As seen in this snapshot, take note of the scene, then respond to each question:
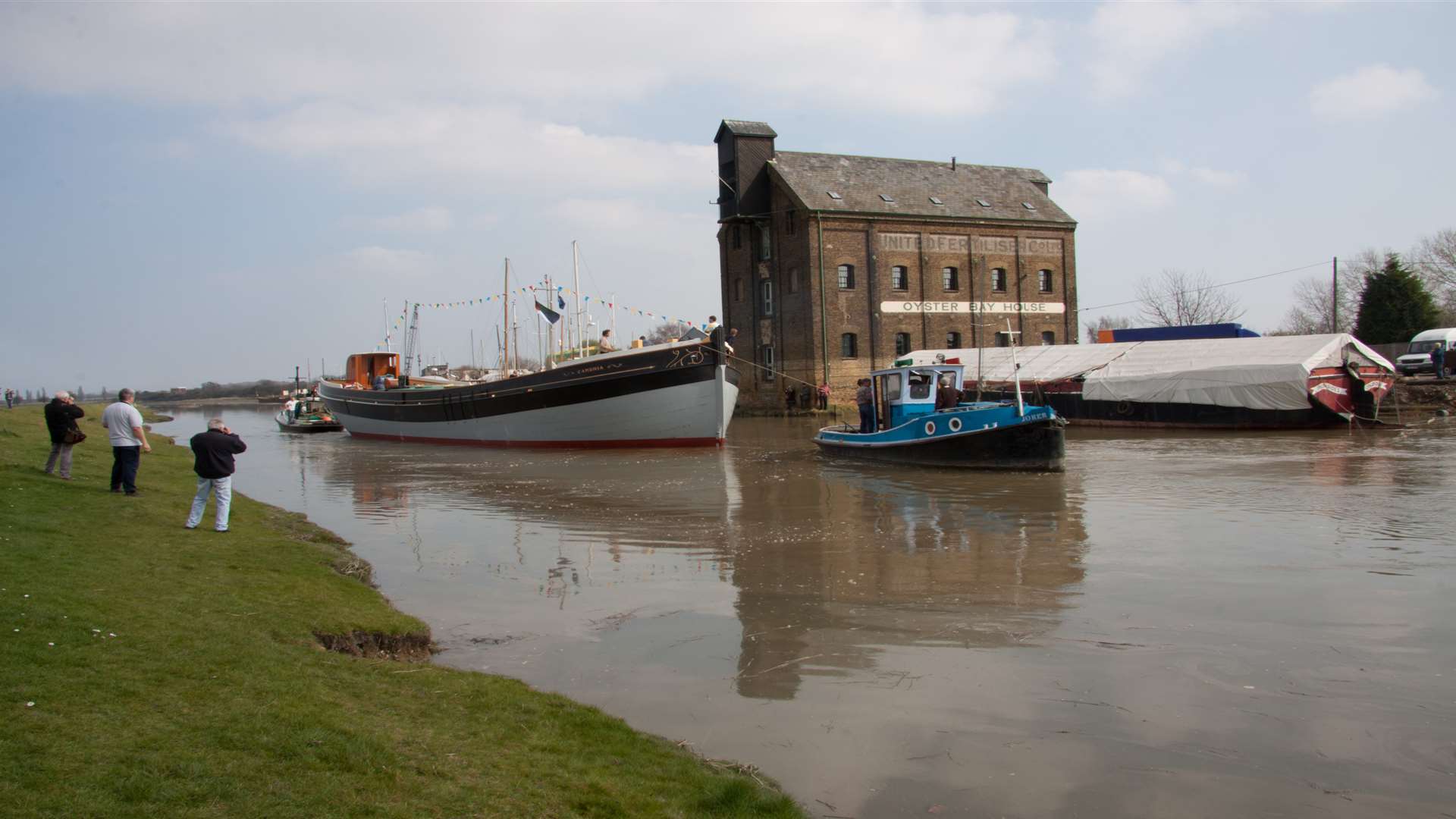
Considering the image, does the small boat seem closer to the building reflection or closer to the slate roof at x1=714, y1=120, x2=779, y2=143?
the slate roof at x1=714, y1=120, x2=779, y2=143

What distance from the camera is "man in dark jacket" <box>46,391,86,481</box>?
13930mm

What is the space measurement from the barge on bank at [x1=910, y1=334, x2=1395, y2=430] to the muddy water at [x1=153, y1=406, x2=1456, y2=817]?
10.2 m

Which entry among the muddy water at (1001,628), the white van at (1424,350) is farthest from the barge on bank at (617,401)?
the white van at (1424,350)

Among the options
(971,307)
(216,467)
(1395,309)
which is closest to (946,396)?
(216,467)

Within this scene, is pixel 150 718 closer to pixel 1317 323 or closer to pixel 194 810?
pixel 194 810

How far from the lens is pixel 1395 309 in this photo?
43.0 metres

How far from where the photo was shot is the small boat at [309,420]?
51562 mm

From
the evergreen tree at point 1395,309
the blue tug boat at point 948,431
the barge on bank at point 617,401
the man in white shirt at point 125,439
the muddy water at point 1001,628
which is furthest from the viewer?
the evergreen tree at point 1395,309

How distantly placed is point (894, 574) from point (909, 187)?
40411 mm

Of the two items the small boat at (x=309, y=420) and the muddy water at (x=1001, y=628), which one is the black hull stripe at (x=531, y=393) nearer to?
the muddy water at (x=1001, y=628)

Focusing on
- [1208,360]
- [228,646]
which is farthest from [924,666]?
[1208,360]

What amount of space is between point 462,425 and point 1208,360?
2585 centimetres

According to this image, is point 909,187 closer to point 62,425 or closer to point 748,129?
point 748,129

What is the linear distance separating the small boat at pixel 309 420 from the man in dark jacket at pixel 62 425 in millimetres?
36091
